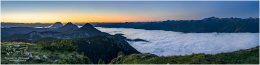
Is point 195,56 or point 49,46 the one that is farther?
point 49,46

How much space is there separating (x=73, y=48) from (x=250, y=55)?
17.3 m

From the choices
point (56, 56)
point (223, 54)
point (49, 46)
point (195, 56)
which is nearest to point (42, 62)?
point (56, 56)

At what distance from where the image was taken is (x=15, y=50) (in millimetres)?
31719

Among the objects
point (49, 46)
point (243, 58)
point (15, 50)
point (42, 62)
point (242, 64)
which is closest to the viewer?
point (242, 64)

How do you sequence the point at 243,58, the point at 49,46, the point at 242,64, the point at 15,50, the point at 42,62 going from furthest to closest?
the point at 49,46 → the point at 15,50 → the point at 42,62 → the point at 243,58 → the point at 242,64

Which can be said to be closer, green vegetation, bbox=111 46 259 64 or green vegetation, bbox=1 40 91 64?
green vegetation, bbox=111 46 259 64

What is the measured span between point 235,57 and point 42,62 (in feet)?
43.2

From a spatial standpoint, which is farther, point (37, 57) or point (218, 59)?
point (37, 57)

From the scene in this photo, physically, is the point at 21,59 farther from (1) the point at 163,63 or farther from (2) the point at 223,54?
(2) the point at 223,54

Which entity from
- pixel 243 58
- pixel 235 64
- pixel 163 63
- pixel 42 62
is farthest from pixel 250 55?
pixel 42 62

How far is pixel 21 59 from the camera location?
27.7 meters

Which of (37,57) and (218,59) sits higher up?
(218,59)

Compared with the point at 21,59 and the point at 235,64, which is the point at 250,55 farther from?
the point at 21,59

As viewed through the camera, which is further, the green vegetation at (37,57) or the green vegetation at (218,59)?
the green vegetation at (37,57)
